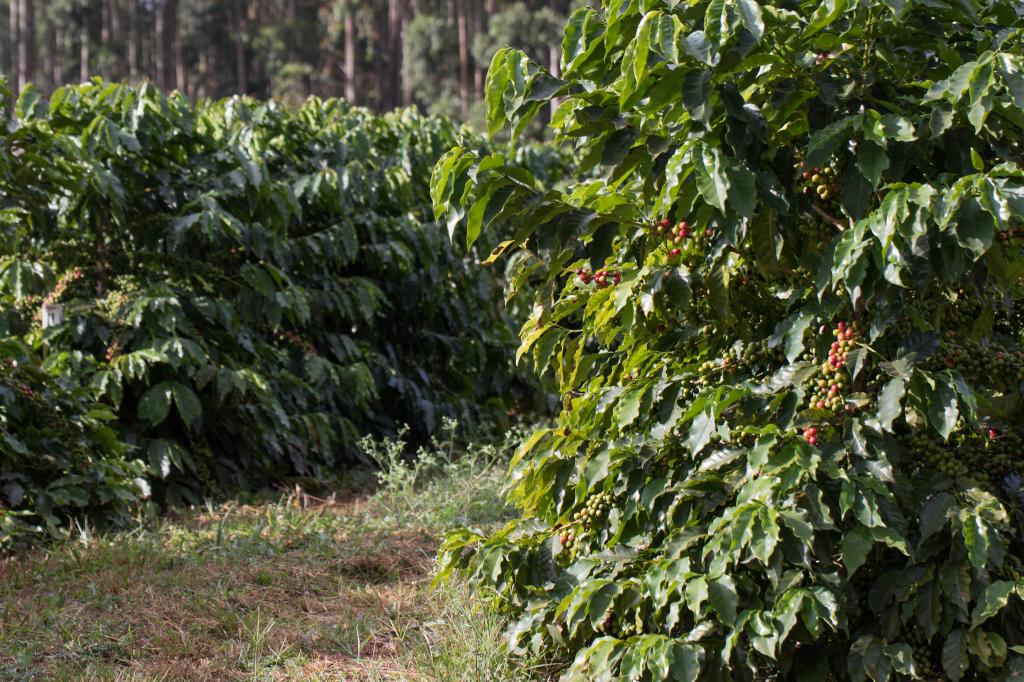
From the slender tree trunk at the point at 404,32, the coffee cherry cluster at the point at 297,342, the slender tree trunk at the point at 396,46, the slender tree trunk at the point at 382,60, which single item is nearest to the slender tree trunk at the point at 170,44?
the slender tree trunk at the point at 382,60

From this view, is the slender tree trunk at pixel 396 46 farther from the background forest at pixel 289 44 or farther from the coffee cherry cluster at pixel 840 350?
the coffee cherry cluster at pixel 840 350

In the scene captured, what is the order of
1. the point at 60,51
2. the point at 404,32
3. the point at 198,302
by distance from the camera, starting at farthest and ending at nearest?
the point at 60,51 < the point at 404,32 < the point at 198,302

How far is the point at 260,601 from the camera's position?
3787mm

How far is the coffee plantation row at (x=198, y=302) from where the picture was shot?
4.58m

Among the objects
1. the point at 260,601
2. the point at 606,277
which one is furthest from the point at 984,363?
the point at 260,601

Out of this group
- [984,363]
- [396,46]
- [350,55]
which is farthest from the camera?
[396,46]

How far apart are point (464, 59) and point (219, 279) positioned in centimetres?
2790

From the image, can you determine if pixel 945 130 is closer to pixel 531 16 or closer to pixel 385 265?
pixel 385 265

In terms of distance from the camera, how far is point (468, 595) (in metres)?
3.55

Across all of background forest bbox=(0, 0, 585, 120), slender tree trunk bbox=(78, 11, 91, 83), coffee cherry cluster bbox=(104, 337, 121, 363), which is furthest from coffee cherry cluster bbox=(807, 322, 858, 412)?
slender tree trunk bbox=(78, 11, 91, 83)

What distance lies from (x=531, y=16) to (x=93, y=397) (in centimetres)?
2699

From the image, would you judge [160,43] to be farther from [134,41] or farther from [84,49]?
[134,41]

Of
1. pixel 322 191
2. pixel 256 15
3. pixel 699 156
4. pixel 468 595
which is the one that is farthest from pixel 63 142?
pixel 256 15

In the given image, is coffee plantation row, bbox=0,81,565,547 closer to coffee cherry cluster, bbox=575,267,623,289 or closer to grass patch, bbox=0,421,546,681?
grass patch, bbox=0,421,546,681
